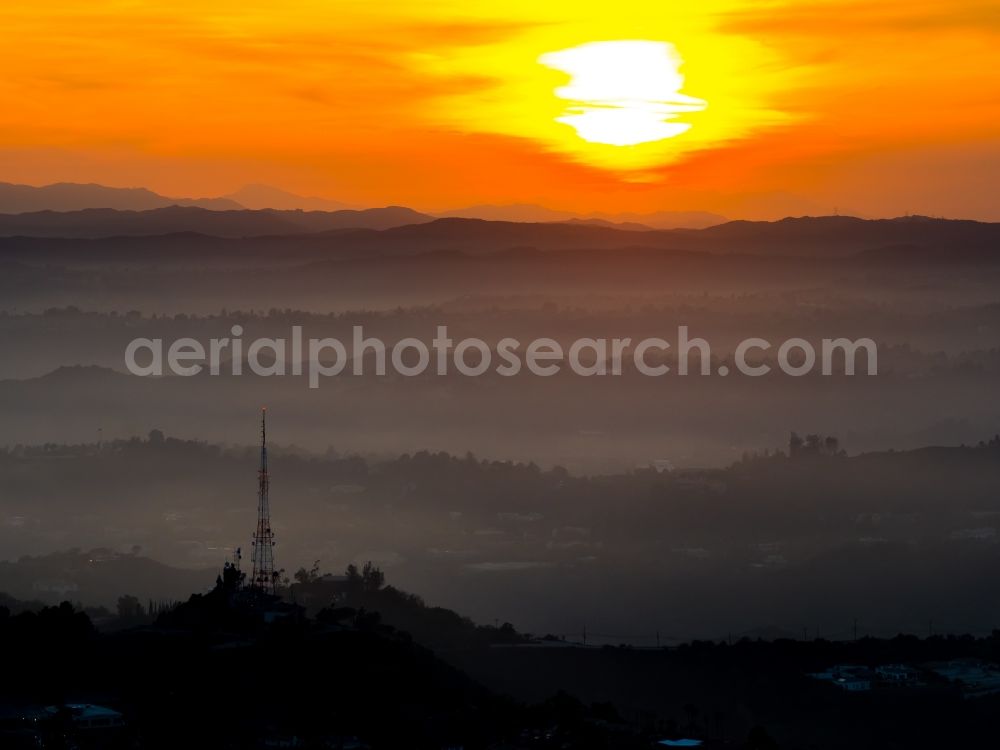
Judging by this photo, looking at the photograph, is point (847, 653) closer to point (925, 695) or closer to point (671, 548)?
point (925, 695)

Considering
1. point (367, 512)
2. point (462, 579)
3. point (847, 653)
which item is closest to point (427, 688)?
point (847, 653)

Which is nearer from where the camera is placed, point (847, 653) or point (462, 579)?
point (847, 653)

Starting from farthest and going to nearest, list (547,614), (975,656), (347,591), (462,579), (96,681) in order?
(462,579), (547,614), (347,591), (975,656), (96,681)

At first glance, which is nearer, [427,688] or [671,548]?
[427,688]

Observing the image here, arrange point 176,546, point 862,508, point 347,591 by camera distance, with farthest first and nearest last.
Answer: point 862,508, point 176,546, point 347,591

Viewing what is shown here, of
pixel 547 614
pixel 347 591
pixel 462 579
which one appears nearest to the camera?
pixel 347 591

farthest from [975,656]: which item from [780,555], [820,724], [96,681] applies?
[780,555]

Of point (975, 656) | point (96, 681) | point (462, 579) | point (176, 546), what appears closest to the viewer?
point (96, 681)

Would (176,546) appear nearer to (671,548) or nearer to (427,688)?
(671,548)

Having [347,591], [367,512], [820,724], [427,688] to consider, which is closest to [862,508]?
[367,512]
